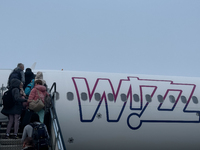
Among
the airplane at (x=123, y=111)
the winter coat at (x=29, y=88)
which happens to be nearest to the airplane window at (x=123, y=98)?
the airplane at (x=123, y=111)

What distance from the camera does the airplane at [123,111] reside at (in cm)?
1287

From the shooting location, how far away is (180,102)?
14.8 m

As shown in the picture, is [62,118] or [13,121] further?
[62,118]

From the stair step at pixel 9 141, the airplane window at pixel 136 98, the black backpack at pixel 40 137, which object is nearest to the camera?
the black backpack at pixel 40 137

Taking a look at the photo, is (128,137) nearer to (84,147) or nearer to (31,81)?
(84,147)

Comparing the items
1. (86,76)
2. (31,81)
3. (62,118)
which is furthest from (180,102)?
(31,81)

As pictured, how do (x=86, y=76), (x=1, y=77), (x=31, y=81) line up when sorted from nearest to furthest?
1. (x=31, y=81)
2. (x=1, y=77)
3. (x=86, y=76)

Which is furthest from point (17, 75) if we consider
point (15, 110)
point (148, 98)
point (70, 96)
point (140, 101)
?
point (148, 98)

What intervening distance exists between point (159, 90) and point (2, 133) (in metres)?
7.54

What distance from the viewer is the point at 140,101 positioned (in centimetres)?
1405

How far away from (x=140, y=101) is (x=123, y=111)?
40.6 inches

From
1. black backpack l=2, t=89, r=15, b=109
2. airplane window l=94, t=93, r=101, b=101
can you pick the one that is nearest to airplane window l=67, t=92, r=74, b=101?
airplane window l=94, t=93, r=101, b=101

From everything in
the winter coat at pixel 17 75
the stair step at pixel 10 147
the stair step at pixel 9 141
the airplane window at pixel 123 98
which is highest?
the winter coat at pixel 17 75

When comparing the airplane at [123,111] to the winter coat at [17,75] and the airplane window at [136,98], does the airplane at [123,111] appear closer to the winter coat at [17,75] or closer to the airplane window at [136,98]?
the airplane window at [136,98]
